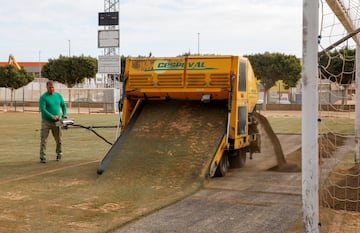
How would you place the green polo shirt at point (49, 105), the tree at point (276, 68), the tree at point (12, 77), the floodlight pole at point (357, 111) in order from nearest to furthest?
the floodlight pole at point (357, 111) → the green polo shirt at point (49, 105) → the tree at point (12, 77) → the tree at point (276, 68)

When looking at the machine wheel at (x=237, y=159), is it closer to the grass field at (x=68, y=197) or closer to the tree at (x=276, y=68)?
the grass field at (x=68, y=197)

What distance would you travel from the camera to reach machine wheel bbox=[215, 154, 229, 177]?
33.1 feet

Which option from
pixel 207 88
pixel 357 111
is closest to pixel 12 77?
pixel 207 88

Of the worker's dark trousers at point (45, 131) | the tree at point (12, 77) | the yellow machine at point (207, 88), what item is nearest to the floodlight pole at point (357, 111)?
the yellow machine at point (207, 88)

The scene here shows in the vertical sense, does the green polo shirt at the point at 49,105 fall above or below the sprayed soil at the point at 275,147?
above

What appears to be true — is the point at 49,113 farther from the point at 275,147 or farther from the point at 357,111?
the point at 357,111

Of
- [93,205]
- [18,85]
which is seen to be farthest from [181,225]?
[18,85]

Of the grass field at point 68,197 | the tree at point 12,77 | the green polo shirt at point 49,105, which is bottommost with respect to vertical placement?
the grass field at point 68,197

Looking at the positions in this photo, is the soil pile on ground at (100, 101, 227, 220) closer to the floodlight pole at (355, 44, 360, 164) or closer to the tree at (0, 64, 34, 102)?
the floodlight pole at (355, 44, 360, 164)

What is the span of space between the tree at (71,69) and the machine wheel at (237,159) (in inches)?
1965

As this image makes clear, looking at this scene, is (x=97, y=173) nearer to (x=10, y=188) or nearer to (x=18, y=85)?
(x=10, y=188)

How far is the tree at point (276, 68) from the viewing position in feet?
187

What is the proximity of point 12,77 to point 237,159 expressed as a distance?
155 ft

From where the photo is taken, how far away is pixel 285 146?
16438mm
